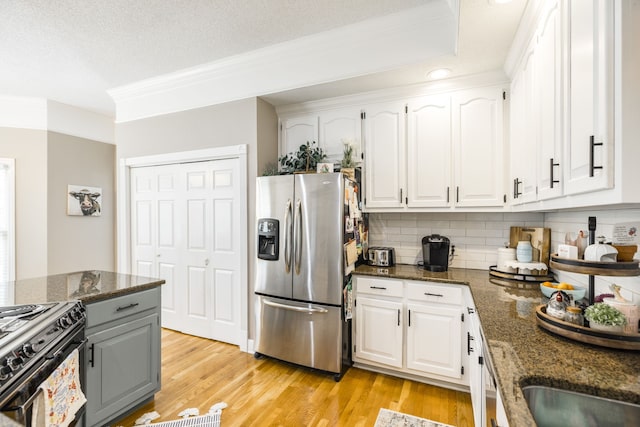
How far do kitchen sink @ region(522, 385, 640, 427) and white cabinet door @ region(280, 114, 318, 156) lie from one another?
8.73ft

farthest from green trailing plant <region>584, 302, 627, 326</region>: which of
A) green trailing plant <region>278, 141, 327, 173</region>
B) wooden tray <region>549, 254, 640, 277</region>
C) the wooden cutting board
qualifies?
green trailing plant <region>278, 141, 327, 173</region>

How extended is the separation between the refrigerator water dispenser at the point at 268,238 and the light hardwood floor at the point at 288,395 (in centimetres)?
102

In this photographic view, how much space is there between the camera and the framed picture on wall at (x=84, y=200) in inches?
162

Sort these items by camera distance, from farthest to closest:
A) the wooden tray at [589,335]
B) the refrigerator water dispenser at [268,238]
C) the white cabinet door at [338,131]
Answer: the white cabinet door at [338,131], the refrigerator water dispenser at [268,238], the wooden tray at [589,335]

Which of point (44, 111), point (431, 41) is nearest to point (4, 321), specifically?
point (431, 41)

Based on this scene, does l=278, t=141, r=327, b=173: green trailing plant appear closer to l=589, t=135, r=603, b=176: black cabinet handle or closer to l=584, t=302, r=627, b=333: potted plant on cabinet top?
l=589, t=135, r=603, b=176: black cabinet handle

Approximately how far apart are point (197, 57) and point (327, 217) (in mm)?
2064

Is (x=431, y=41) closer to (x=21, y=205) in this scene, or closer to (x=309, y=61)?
(x=309, y=61)

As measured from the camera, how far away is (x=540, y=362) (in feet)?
3.20

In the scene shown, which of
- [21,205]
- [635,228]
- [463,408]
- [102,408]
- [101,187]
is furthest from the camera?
[101,187]

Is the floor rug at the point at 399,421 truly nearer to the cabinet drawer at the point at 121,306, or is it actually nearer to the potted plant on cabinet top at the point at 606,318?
the potted plant on cabinet top at the point at 606,318

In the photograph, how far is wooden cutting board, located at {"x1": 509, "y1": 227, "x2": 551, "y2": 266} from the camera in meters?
2.25

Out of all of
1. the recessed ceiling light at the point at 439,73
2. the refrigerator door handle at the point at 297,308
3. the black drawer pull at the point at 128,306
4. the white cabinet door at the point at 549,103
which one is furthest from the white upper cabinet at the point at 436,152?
the black drawer pull at the point at 128,306

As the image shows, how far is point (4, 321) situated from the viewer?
1333 millimetres
